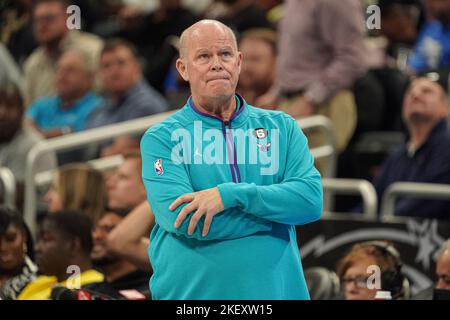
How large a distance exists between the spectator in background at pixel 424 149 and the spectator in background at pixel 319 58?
45 cm

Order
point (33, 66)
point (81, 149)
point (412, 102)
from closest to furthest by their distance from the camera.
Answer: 1. point (412, 102)
2. point (81, 149)
3. point (33, 66)

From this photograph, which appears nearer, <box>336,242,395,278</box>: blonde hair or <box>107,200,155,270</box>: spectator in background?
<box>336,242,395,278</box>: blonde hair

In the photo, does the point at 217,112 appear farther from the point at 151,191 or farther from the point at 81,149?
the point at 81,149

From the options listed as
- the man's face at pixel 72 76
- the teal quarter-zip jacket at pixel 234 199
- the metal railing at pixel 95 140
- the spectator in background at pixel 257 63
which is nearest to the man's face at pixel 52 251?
the metal railing at pixel 95 140

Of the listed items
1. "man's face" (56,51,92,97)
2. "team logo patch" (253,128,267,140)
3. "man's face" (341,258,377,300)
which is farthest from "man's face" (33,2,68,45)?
"team logo patch" (253,128,267,140)

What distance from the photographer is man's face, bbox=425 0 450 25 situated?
26.2 feet

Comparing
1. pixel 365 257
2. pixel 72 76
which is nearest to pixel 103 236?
→ pixel 365 257

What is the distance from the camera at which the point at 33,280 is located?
5.18m

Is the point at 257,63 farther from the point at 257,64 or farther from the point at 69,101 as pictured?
the point at 69,101

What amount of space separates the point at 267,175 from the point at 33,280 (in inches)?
75.6

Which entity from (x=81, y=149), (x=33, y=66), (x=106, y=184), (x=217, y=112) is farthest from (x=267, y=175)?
(x=33, y=66)

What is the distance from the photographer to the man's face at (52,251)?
526cm

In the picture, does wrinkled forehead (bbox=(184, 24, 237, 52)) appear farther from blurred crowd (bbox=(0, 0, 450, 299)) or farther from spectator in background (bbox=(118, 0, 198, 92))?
spectator in background (bbox=(118, 0, 198, 92))

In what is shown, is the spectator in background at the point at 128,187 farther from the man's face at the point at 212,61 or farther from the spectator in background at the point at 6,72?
the man's face at the point at 212,61
